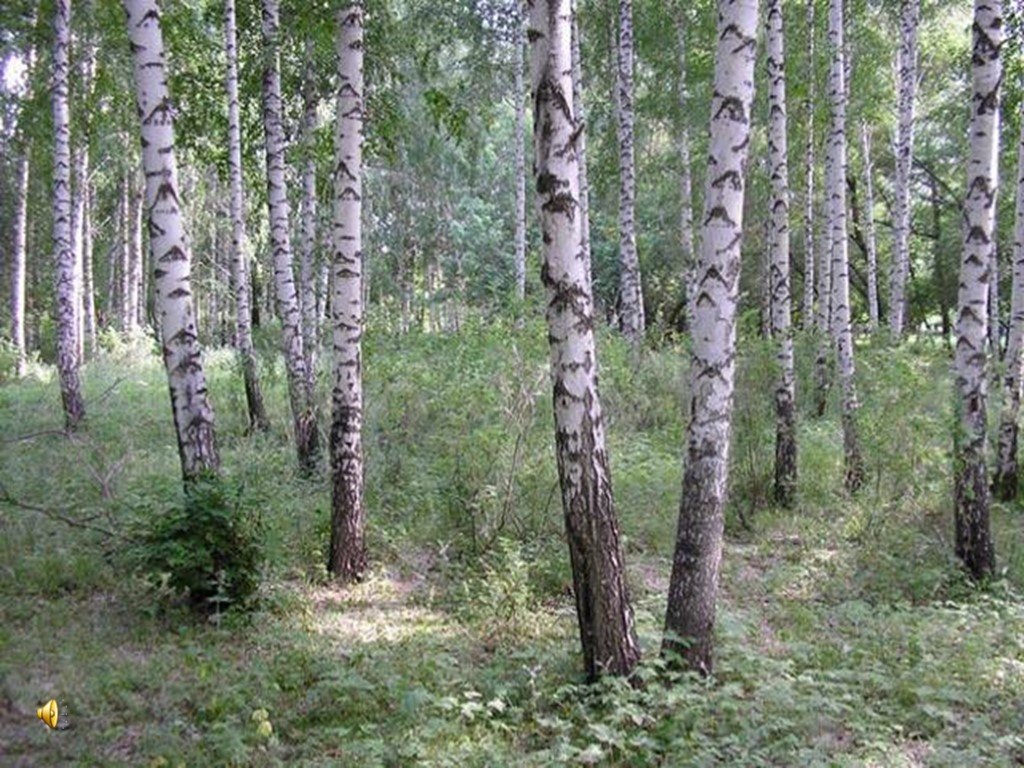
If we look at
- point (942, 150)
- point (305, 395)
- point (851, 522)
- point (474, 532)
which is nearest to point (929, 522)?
point (851, 522)

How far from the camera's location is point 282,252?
31.8 ft

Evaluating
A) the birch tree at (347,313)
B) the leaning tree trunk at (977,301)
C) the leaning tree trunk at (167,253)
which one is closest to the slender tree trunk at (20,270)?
the leaning tree trunk at (167,253)

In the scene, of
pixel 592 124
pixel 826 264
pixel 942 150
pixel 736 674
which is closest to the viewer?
pixel 736 674

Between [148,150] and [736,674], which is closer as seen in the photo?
[736,674]

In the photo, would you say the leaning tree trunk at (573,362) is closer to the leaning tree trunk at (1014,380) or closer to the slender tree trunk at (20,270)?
the leaning tree trunk at (1014,380)

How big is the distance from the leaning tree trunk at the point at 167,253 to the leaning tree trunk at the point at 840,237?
282 inches

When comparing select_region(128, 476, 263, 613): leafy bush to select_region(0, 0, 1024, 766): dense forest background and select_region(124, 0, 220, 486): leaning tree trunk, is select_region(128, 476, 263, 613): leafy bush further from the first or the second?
select_region(124, 0, 220, 486): leaning tree trunk

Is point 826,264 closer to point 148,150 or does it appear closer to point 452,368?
point 452,368

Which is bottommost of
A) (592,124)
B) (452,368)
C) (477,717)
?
(477,717)

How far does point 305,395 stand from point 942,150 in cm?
2483

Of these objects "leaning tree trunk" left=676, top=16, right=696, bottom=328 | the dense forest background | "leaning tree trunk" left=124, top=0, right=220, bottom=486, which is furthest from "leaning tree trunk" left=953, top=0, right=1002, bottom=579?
"leaning tree trunk" left=676, top=16, right=696, bottom=328

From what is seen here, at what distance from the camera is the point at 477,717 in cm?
453

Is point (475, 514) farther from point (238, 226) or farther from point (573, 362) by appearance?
point (238, 226)

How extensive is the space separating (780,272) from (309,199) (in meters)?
6.24
